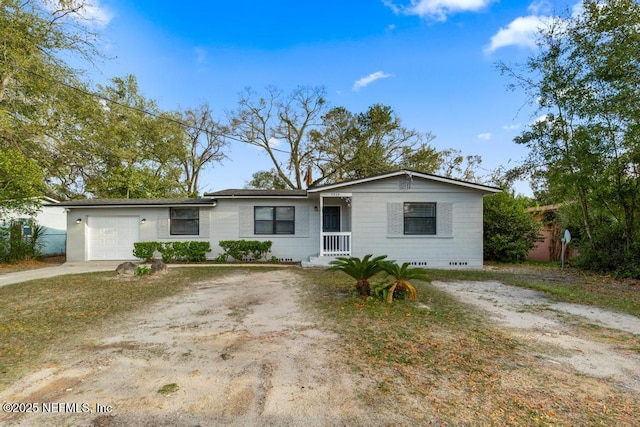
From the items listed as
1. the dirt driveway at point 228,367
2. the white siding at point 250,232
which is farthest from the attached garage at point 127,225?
the dirt driveway at point 228,367

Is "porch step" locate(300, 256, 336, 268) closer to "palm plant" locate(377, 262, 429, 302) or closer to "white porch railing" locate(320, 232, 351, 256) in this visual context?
"white porch railing" locate(320, 232, 351, 256)

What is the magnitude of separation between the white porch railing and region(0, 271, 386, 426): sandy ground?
620 centimetres

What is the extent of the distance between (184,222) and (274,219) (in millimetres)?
3727

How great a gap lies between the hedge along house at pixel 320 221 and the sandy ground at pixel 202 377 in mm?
6633

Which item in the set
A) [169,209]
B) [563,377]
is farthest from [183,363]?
[169,209]

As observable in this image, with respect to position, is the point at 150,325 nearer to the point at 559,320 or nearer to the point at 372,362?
the point at 372,362

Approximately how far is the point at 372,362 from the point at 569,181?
9615 millimetres

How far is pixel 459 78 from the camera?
12.5 m

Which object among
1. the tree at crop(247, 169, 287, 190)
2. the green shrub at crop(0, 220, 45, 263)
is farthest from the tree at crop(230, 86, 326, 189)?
the green shrub at crop(0, 220, 45, 263)

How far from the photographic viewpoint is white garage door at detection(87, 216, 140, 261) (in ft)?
41.0

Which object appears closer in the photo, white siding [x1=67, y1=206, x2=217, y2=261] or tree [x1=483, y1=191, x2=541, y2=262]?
white siding [x1=67, y1=206, x2=217, y2=261]

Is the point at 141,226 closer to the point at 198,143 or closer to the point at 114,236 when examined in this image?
the point at 114,236

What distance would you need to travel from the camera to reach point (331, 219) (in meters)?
12.6

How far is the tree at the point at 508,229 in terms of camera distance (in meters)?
12.4
